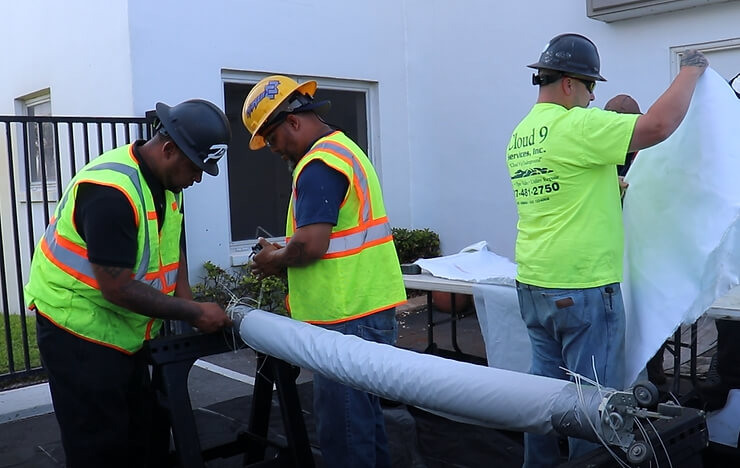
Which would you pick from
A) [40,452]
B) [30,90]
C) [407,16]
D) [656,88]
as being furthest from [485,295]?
[30,90]

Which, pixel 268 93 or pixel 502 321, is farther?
pixel 502 321

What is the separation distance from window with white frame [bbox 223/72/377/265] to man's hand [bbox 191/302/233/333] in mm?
4211

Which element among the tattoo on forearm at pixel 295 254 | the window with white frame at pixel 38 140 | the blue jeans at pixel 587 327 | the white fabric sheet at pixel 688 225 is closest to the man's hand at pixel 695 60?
the white fabric sheet at pixel 688 225

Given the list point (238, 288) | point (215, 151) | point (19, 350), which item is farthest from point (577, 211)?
point (19, 350)

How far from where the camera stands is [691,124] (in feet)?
8.63

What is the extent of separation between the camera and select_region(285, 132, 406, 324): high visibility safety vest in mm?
2795

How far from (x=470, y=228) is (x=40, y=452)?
5069 millimetres

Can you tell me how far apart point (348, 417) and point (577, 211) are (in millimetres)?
1218

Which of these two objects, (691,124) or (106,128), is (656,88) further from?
(106,128)

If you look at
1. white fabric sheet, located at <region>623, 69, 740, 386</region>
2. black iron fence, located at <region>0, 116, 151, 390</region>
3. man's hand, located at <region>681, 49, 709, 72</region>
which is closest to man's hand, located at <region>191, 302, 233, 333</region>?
white fabric sheet, located at <region>623, 69, 740, 386</region>

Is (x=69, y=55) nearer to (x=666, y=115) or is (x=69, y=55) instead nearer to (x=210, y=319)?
(x=210, y=319)

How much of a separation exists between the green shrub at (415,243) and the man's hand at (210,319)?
5.19 meters

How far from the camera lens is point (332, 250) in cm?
279

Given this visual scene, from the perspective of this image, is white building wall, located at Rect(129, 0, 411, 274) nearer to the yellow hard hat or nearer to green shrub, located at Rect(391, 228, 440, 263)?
green shrub, located at Rect(391, 228, 440, 263)
